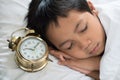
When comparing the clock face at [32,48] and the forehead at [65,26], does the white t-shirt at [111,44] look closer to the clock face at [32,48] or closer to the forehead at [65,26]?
the forehead at [65,26]

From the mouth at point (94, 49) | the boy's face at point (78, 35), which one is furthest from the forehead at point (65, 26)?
the mouth at point (94, 49)

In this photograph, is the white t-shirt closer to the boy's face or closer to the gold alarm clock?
the boy's face

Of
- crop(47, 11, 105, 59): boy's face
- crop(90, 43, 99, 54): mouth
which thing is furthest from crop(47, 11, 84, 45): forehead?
crop(90, 43, 99, 54): mouth

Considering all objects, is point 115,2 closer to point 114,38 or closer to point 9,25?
point 114,38

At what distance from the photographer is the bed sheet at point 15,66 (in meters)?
1.14

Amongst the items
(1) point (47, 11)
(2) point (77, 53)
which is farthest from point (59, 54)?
(1) point (47, 11)

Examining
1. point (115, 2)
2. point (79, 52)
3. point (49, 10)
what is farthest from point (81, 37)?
point (115, 2)

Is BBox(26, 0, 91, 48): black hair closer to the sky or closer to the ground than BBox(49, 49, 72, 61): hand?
closer to the sky

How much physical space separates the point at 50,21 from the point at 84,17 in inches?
5.4

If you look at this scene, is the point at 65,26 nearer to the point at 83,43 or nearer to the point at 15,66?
the point at 83,43

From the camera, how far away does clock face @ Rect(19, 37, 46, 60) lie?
3.71 feet

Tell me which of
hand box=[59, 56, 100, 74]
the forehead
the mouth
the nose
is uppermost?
the forehead

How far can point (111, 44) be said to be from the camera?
3.80ft

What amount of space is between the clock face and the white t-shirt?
24cm
